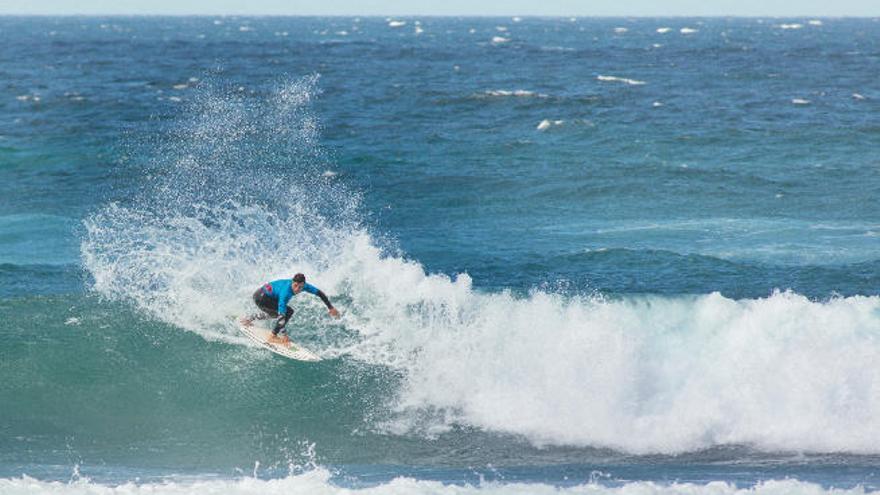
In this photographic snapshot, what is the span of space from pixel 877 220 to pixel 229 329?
1832 centimetres

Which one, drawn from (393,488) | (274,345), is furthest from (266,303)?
(393,488)

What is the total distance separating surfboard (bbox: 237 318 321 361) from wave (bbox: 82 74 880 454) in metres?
0.59

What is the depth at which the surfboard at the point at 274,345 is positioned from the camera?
1834 centimetres

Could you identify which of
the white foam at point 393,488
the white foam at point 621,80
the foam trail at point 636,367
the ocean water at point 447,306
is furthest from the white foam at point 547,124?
the white foam at point 393,488

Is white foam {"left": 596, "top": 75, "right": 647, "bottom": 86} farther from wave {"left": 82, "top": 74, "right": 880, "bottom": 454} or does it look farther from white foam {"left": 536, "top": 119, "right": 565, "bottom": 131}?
wave {"left": 82, "top": 74, "right": 880, "bottom": 454}

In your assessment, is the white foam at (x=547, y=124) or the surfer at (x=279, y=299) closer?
the surfer at (x=279, y=299)

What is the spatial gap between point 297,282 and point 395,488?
490 centimetres

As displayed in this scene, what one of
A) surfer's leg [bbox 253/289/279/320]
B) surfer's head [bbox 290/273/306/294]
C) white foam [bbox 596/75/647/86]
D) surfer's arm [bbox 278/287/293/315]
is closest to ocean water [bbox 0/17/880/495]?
surfer's leg [bbox 253/289/279/320]

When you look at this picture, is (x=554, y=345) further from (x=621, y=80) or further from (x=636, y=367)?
(x=621, y=80)

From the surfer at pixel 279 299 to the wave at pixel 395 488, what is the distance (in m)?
4.20

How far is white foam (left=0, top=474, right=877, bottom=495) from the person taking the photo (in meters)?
13.5

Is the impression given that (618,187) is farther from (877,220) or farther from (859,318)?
(859,318)

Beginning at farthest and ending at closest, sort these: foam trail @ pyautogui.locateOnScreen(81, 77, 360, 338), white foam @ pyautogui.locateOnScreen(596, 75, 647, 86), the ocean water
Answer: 1. white foam @ pyautogui.locateOnScreen(596, 75, 647, 86)
2. foam trail @ pyautogui.locateOnScreen(81, 77, 360, 338)
3. the ocean water

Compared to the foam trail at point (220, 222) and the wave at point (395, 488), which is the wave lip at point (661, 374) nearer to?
the wave at point (395, 488)
